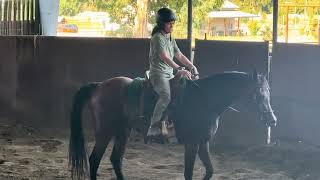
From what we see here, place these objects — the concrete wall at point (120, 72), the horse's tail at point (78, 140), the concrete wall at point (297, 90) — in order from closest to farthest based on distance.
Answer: the horse's tail at point (78, 140), the concrete wall at point (297, 90), the concrete wall at point (120, 72)

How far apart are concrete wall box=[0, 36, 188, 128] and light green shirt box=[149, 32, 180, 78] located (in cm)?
315

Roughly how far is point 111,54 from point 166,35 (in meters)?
3.50

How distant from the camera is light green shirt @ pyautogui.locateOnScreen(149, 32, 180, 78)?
575 centimetres

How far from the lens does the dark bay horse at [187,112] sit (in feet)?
19.0

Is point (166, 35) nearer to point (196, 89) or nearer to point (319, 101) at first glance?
point (196, 89)

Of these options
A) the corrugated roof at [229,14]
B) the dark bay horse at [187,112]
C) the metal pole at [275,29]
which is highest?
the corrugated roof at [229,14]

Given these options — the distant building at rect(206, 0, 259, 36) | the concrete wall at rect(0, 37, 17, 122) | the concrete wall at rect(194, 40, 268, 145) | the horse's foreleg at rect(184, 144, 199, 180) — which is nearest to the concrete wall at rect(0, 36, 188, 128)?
the concrete wall at rect(0, 37, 17, 122)

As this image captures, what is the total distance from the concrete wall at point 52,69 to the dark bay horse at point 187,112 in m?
2.89

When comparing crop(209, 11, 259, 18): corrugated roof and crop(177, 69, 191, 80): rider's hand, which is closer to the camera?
crop(177, 69, 191, 80): rider's hand

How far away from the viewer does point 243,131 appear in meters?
8.50

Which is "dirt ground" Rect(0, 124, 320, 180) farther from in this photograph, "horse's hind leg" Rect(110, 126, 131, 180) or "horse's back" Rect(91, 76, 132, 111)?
"horse's back" Rect(91, 76, 132, 111)

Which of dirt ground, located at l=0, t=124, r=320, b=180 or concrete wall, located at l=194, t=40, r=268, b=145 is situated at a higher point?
concrete wall, located at l=194, t=40, r=268, b=145

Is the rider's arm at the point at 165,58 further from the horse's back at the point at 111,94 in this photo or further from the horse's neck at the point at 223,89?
the horse's back at the point at 111,94

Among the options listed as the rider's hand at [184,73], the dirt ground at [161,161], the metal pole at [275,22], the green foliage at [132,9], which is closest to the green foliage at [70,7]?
the green foliage at [132,9]
